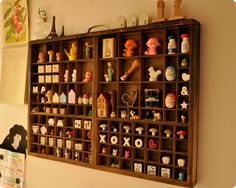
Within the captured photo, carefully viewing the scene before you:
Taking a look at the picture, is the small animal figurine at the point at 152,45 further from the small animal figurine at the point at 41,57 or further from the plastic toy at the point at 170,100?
the small animal figurine at the point at 41,57

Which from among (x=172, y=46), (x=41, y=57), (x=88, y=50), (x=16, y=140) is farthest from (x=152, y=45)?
(x=16, y=140)

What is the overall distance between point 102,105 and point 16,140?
0.94m

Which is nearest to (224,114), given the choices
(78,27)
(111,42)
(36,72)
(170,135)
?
(170,135)

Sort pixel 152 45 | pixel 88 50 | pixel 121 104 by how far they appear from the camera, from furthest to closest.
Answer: pixel 88 50, pixel 121 104, pixel 152 45

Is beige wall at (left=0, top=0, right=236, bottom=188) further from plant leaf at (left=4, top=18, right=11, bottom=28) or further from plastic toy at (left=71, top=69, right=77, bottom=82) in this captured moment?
plant leaf at (left=4, top=18, right=11, bottom=28)

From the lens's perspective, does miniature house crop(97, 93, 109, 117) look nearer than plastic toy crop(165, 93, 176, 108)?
No

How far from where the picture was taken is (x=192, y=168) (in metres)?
1.18

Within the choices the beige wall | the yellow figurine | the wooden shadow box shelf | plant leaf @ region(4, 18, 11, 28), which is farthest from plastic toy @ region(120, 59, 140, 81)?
plant leaf @ region(4, 18, 11, 28)

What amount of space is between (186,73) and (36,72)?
1.04 m

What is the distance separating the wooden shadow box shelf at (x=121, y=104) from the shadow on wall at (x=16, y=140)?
0.20 meters

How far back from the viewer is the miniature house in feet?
4.65

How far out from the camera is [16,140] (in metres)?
2.00

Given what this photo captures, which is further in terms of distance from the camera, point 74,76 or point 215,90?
point 74,76

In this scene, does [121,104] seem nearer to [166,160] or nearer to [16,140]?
[166,160]
